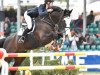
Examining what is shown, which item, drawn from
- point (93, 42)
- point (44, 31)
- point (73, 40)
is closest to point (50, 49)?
point (44, 31)

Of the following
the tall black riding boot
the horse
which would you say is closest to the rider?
the tall black riding boot

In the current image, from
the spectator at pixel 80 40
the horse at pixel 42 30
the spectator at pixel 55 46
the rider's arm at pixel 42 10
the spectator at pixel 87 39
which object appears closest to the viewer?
the rider's arm at pixel 42 10

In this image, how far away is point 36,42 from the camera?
35.4 ft

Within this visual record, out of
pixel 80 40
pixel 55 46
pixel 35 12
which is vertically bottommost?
pixel 80 40

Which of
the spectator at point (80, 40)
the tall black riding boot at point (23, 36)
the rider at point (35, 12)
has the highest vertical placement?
the rider at point (35, 12)

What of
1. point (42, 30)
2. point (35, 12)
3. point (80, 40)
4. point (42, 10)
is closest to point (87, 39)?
point (80, 40)

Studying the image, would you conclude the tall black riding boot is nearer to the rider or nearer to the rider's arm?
the rider

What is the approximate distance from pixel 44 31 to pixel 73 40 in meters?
6.41

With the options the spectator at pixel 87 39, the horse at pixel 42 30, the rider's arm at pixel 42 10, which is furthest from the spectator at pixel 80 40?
the rider's arm at pixel 42 10

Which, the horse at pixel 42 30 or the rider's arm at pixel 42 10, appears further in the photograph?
the horse at pixel 42 30

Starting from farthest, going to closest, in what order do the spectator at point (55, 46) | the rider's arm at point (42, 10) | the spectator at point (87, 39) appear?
1. the spectator at point (87, 39)
2. the spectator at point (55, 46)
3. the rider's arm at point (42, 10)

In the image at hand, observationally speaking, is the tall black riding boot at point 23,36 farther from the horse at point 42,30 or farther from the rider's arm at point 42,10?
the rider's arm at point 42,10

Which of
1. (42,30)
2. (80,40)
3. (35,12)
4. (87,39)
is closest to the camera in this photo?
(35,12)

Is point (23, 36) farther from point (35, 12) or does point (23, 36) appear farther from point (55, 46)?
point (55, 46)
